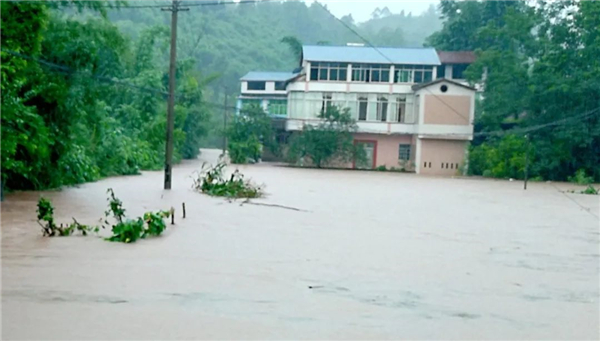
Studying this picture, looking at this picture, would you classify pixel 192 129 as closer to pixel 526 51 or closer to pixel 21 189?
pixel 526 51

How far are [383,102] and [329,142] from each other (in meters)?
4.82

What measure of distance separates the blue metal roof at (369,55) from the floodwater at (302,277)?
2985cm

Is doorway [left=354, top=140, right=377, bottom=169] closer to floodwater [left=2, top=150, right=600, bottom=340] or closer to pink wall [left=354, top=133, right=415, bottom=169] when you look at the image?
pink wall [left=354, top=133, right=415, bottom=169]

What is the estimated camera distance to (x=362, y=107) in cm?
4912

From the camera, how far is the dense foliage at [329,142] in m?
47.4

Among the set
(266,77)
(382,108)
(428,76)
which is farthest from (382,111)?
(266,77)

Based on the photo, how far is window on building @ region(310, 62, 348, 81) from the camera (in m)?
48.8

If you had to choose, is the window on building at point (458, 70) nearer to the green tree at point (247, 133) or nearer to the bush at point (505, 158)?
the bush at point (505, 158)

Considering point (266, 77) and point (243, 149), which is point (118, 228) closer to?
point (243, 149)

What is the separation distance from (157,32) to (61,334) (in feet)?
132

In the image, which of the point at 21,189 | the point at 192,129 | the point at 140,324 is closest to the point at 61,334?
the point at 140,324

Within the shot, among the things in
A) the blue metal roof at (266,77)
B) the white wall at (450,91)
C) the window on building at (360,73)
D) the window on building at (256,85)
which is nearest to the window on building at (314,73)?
the window on building at (360,73)

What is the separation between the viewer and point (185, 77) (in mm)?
49938

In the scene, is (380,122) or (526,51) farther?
(380,122)
